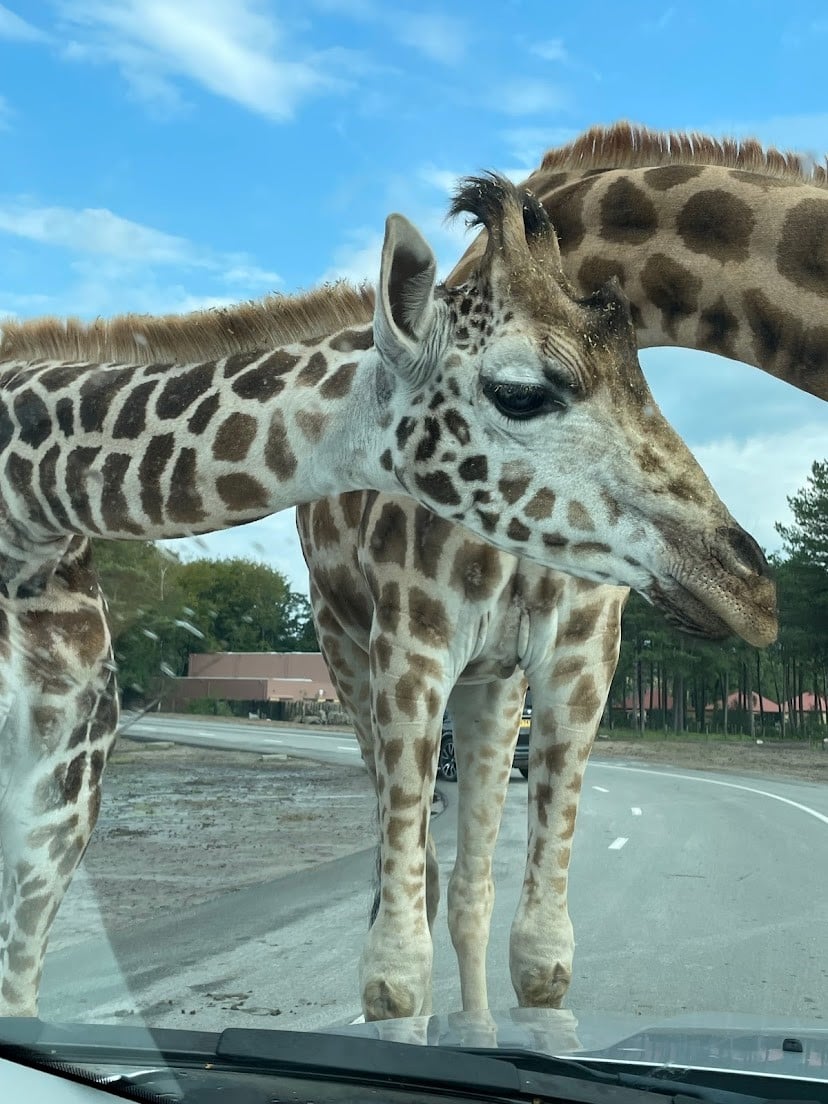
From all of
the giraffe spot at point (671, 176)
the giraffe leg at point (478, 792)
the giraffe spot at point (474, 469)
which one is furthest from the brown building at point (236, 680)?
the giraffe spot at point (671, 176)

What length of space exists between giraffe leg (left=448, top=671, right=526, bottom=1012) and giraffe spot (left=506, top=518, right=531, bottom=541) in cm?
143

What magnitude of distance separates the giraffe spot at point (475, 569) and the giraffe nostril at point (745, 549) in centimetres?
89

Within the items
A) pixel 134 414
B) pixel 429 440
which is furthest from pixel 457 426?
pixel 134 414

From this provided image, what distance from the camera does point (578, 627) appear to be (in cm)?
298

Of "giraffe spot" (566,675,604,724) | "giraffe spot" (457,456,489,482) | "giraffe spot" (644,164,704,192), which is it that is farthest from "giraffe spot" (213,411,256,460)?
"giraffe spot" (566,675,604,724)

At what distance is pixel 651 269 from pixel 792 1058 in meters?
1.61

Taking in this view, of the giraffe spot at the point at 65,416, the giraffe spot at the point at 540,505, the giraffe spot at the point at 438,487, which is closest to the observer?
the giraffe spot at the point at 540,505

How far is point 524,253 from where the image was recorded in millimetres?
2191

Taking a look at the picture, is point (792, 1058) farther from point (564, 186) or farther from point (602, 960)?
point (602, 960)

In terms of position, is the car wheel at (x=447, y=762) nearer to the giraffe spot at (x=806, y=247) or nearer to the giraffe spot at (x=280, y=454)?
the giraffe spot at (x=280, y=454)

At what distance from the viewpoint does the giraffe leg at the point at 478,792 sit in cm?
347

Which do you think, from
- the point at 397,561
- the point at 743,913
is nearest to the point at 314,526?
the point at 397,561

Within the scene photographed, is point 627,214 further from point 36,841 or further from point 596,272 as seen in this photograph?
point 36,841

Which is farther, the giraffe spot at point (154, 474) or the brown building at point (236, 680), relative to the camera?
the brown building at point (236, 680)
